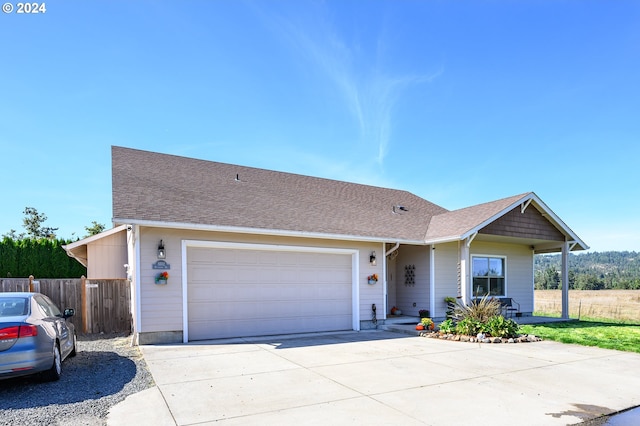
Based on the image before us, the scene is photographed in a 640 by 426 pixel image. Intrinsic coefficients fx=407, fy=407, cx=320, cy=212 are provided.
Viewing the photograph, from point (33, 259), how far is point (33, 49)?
10.5 meters

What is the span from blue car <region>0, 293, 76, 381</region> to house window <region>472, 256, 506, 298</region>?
12625 millimetres

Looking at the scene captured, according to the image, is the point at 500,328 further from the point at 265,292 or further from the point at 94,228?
the point at 94,228

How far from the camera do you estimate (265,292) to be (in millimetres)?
11070

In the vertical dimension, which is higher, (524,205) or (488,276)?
(524,205)

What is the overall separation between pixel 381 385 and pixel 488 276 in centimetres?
1046

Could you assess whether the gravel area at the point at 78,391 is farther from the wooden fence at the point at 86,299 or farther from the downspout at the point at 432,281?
the downspout at the point at 432,281

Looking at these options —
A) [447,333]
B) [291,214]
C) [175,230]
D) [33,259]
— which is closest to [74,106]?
[175,230]

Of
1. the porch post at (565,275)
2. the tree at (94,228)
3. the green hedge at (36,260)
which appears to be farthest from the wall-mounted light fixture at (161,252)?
the tree at (94,228)

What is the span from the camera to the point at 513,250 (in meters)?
15.7

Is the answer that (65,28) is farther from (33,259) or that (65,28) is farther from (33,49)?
(33,259)

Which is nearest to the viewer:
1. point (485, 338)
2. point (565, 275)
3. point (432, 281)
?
point (485, 338)

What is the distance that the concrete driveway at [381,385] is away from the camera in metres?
4.61

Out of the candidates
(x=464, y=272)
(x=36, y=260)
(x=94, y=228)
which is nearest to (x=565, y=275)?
(x=464, y=272)

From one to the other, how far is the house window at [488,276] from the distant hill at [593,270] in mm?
37442
